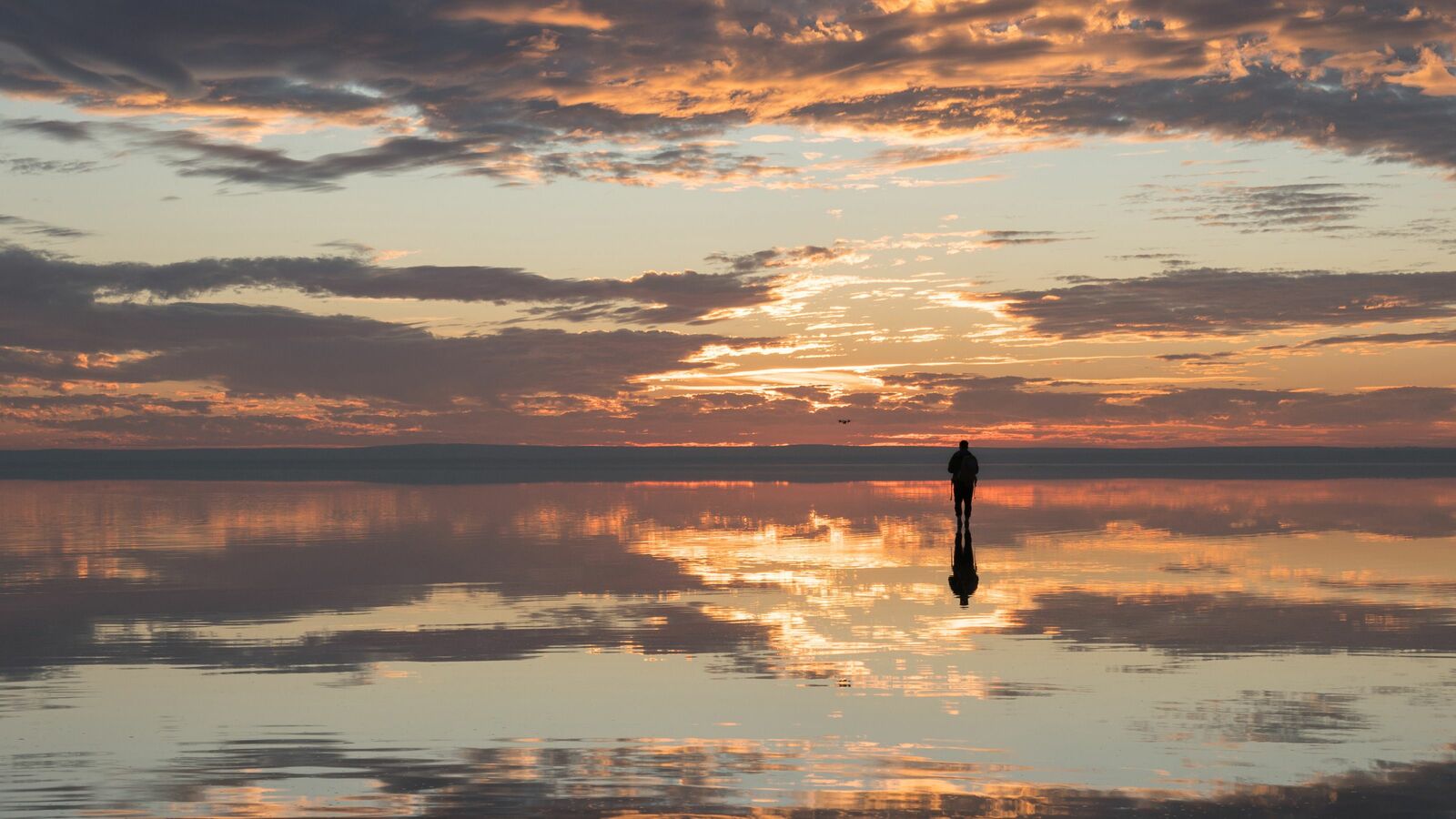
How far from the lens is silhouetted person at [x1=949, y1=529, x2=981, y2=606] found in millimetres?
21362

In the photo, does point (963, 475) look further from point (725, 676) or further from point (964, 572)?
point (725, 676)

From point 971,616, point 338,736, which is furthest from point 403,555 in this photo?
point 338,736

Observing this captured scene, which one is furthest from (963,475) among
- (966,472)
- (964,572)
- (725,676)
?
(725,676)

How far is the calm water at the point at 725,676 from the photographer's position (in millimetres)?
10211

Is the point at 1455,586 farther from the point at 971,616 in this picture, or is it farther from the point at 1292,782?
the point at 1292,782

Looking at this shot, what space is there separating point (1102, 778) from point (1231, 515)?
3151cm

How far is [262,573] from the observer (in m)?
24.6

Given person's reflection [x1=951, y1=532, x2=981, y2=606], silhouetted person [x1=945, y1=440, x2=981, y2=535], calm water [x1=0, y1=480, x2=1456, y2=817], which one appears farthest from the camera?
silhouetted person [x1=945, y1=440, x2=981, y2=535]

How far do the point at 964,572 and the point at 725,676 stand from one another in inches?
415

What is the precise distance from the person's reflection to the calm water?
33 centimetres

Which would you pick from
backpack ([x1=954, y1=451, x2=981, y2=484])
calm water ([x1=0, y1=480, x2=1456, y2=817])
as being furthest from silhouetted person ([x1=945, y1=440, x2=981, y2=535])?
calm water ([x1=0, y1=480, x2=1456, y2=817])

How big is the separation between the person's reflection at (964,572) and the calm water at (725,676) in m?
0.33

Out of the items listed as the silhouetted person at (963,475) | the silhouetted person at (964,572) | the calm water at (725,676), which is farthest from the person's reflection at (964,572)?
the silhouetted person at (963,475)

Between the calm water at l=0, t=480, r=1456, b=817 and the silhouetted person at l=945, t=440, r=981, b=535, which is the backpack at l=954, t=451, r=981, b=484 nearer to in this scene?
the silhouetted person at l=945, t=440, r=981, b=535
